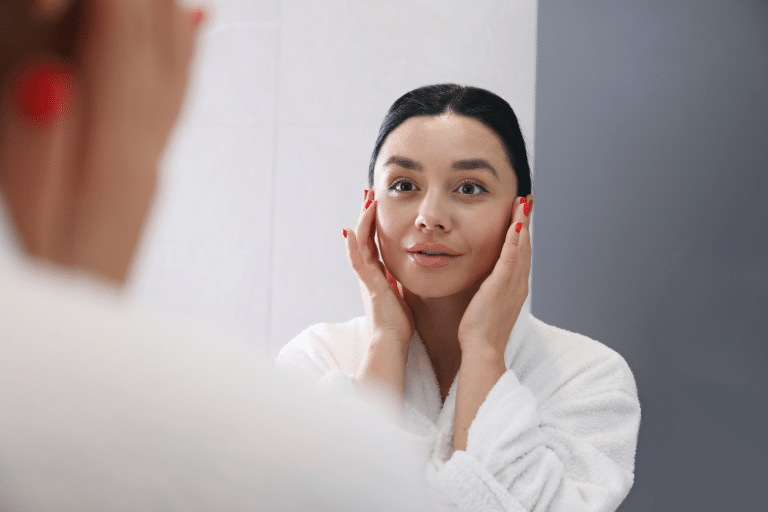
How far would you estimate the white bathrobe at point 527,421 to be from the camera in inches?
19.1

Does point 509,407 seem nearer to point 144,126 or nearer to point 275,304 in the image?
point 144,126

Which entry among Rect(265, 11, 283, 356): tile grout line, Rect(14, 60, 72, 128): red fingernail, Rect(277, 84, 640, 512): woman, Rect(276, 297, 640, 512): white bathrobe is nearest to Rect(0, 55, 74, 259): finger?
Rect(14, 60, 72, 128): red fingernail

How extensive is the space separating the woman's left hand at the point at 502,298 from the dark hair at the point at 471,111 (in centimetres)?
7

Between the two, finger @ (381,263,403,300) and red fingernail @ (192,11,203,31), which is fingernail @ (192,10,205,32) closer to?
red fingernail @ (192,11,203,31)

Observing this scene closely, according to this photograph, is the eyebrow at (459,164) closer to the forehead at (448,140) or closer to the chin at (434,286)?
the forehead at (448,140)

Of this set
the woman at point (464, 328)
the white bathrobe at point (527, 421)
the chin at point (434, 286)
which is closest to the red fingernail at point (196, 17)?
the white bathrobe at point (527, 421)

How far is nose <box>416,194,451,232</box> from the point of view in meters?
0.64

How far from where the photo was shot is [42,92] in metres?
0.10

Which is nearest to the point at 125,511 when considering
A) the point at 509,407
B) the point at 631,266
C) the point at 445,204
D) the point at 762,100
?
the point at 509,407

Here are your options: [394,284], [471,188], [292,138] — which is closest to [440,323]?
[394,284]

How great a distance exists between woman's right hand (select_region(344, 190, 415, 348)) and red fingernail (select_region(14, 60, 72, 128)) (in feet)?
1.87

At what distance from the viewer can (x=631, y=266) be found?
88 centimetres

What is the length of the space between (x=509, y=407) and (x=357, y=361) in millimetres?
242

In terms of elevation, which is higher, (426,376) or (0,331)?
(0,331)
